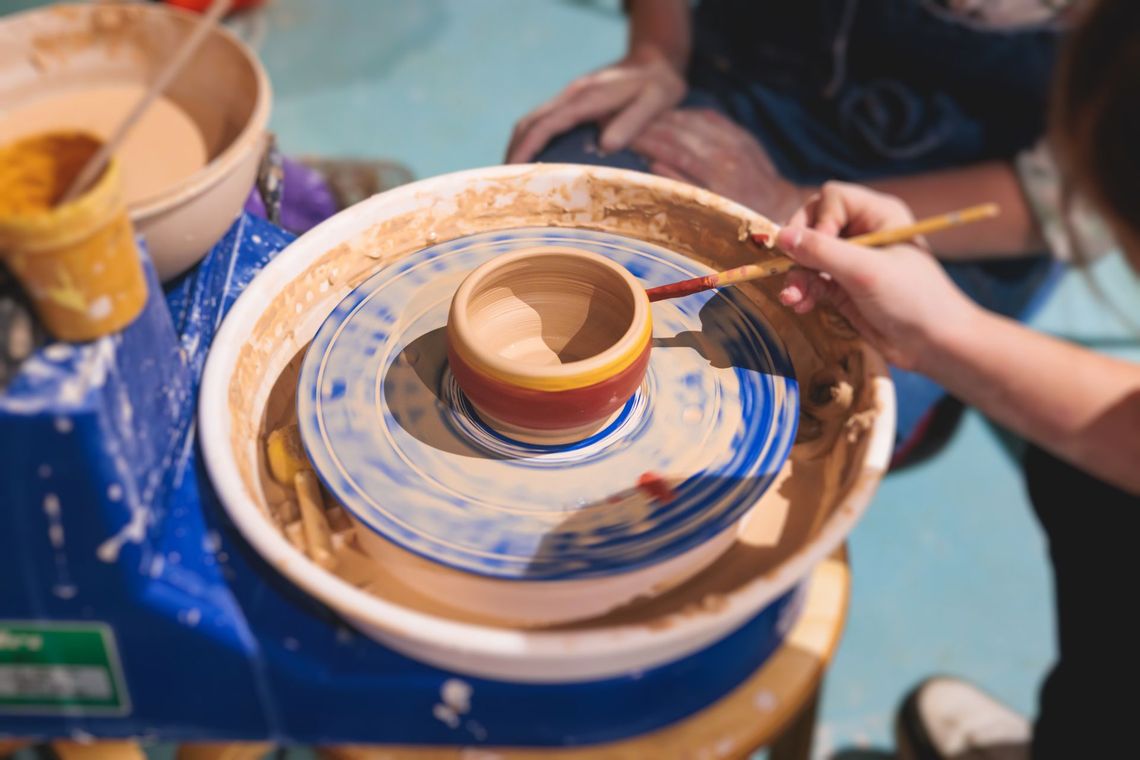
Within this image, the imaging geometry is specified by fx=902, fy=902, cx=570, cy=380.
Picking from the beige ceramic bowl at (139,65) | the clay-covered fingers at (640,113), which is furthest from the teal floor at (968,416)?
the beige ceramic bowl at (139,65)

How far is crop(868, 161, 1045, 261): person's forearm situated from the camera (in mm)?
1596

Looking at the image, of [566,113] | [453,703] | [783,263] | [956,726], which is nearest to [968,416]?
[956,726]

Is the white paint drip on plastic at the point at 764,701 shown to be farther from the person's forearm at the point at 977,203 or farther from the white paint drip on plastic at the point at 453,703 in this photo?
the person's forearm at the point at 977,203

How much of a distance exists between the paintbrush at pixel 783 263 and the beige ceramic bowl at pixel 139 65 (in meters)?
0.52

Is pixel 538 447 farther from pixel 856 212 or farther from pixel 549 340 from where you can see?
pixel 856 212

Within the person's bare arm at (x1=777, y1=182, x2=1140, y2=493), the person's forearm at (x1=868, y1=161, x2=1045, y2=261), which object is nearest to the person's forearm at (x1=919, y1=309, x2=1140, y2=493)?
the person's bare arm at (x1=777, y1=182, x2=1140, y2=493)

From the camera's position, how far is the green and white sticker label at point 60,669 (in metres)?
0.79

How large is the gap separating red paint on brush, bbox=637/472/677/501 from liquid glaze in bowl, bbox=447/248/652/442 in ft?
0.25

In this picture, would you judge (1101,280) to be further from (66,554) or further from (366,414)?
(66,554)

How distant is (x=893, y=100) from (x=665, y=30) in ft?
1.59

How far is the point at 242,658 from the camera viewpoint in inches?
30.9

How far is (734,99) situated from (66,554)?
1.46 m

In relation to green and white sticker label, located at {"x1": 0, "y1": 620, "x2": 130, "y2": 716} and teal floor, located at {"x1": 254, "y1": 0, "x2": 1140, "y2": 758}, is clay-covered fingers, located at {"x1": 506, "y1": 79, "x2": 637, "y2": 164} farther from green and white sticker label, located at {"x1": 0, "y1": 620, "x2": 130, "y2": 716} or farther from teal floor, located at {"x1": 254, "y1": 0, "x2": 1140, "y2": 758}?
green and white sticker label, located at {"x1": 0, "y1": 620, "x2": 130, "y2": 716}

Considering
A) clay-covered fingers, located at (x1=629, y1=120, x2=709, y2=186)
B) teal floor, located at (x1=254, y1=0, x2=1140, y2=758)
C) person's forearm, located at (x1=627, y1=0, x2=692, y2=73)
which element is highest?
person's forearm, located at (x1=627, y1=0, x2=692, y2=73)
